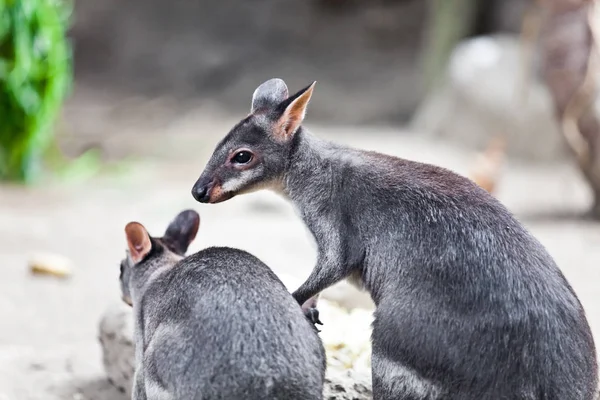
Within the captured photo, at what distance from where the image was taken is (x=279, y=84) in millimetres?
4168

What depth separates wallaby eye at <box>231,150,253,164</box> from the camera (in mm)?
3980

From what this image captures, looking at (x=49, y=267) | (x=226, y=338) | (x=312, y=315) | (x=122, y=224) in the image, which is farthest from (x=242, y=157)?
(x=122, y=224)

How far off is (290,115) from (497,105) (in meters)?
10.2

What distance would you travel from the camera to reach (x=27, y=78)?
11594 mm

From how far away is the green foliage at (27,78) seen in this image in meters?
11.4

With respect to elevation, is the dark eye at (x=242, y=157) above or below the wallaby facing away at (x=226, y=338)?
above

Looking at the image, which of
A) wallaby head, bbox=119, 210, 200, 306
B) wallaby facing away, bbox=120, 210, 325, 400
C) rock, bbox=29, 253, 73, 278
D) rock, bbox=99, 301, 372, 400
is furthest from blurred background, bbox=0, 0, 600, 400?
wallaby head, bbox=119, 210, 200, 306

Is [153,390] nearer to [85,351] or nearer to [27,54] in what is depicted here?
[85,351]

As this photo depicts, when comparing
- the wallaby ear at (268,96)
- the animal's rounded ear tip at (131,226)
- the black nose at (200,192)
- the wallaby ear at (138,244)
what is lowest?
the wallaby ear at (138,244)

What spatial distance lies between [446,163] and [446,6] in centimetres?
482

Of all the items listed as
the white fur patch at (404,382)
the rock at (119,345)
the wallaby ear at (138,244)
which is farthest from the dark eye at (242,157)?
the rock at (119,345)

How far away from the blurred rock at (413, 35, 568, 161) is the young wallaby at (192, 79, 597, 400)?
30.0 feet

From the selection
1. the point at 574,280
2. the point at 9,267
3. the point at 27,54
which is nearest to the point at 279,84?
the point at 574,280

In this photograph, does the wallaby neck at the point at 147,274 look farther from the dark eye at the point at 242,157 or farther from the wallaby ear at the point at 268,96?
the wallaby ear at the point at 268,96
